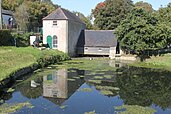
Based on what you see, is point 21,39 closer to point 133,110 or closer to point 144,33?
point 144,33

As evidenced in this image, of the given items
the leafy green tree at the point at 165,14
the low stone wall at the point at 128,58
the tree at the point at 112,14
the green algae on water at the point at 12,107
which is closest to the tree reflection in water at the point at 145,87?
the green algae on water at the point at 12,107

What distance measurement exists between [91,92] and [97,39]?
2484 centimetres

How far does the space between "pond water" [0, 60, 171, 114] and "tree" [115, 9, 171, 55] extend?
8.25 meters

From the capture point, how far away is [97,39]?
4369 cm

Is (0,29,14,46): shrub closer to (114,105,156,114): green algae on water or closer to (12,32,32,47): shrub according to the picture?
(12,32,32,47): shrub

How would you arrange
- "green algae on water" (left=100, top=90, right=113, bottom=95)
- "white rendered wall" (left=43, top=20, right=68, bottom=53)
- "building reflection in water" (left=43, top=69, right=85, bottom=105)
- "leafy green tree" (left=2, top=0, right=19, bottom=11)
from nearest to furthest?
"building reflection in water" (left=43, top=69, right=85, bottom=105) < "green algae on water" (left=100, top=90, right=113, bottom=95) < "white rendered wall" (left=43, top=20, right=68, bottom=53) < "leafy green tree" (left=2, top=0, right=19, bottom=11)

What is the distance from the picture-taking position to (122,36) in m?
38.3

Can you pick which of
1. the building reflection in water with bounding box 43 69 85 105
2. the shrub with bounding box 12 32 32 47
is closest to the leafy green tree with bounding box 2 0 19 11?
the shrub with bounding box 12 32 32 47

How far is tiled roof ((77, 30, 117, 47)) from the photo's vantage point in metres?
42.6

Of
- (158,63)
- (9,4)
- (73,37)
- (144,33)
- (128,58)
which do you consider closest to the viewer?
(158,63)

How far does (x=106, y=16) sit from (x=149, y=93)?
40.8m

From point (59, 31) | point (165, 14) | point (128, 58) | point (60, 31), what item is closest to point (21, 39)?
point (59, 31)

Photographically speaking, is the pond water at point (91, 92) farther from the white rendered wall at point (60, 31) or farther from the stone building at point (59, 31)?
the stone building at point (59, 31)

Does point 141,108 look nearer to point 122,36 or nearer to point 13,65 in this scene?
point 13,65
